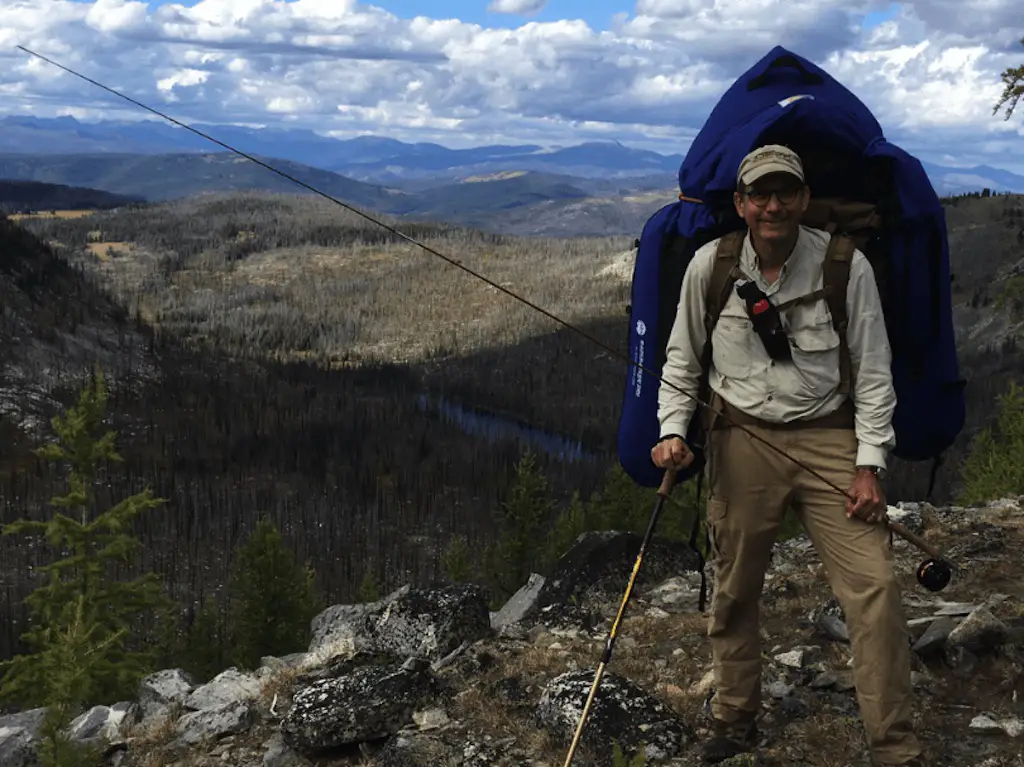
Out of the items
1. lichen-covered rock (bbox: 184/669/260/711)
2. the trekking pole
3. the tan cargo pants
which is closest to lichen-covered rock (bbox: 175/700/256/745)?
lichen-covered rock (bbox: 184/669/260/711)

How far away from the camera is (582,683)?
7.00 meters

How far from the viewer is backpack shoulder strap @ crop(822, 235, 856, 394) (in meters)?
4.97

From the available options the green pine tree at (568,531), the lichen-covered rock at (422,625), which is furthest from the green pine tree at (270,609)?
the lichen-covered rock at (422,625)

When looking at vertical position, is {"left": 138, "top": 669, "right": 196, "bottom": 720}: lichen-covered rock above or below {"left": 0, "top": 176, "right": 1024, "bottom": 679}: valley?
above

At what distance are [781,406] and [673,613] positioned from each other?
498cm

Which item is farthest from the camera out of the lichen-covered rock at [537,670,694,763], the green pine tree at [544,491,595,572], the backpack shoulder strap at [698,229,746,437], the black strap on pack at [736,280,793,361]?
the green pine tree at [544,491,595,572]

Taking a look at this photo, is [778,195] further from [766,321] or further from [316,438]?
[316,438]

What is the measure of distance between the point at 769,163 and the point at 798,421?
1445mm

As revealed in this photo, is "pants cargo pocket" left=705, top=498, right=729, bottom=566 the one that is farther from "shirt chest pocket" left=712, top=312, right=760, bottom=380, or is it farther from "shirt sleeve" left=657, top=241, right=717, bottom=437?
"shirt chest pocket" left=712, top=312, right=760, bottom=380

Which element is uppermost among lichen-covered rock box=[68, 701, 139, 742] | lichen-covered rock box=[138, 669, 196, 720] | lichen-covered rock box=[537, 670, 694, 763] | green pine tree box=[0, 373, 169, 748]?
lichen-covered rock box=[537, 670, 694, 763]

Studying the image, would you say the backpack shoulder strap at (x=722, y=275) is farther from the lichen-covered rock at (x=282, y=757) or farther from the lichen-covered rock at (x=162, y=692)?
the lichen-covered rock at (x=162, y=692)

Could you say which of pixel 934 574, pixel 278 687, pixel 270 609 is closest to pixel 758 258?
pixel 934 574

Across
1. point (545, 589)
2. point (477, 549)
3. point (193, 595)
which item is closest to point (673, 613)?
point (545, 589)

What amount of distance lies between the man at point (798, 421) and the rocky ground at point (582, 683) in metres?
1.25
